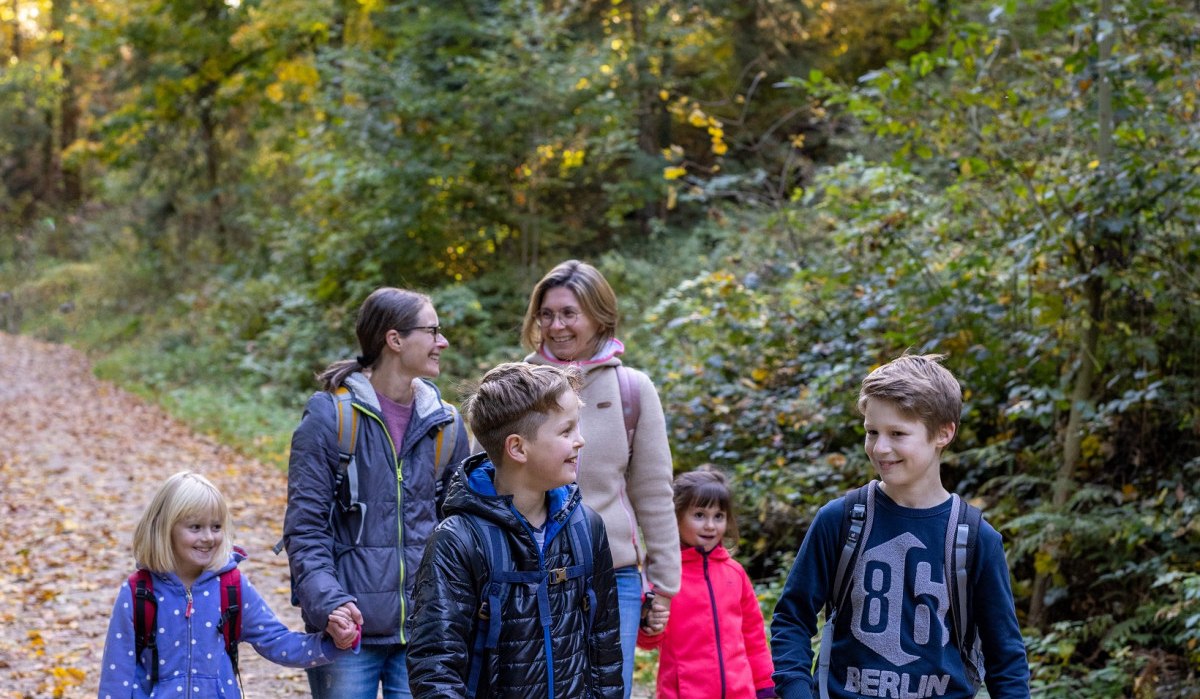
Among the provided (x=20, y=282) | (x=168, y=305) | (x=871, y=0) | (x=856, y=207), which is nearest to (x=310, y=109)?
(x=168, y=305)

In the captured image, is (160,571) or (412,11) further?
(412,11)

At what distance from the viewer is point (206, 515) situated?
3.70m

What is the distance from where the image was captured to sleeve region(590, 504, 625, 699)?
3.00m

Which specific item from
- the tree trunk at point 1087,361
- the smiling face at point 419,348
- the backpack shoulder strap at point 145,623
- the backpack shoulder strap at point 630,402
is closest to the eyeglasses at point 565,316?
the backpack shoulder strap at point 630,402

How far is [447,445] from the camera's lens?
3973 mm

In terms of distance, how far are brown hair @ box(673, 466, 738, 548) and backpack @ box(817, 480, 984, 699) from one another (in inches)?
48.2

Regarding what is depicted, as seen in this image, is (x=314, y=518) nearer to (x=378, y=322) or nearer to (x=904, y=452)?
(x=378, y=322)

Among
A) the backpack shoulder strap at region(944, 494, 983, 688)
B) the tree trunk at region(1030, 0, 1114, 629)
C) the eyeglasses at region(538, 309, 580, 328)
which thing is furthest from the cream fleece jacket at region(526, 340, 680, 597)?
the tree trunk at region(1030, 0, 1114, 629)

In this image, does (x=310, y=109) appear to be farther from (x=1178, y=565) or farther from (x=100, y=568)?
(x=1178, y=565)

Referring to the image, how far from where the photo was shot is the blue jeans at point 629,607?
151 inches

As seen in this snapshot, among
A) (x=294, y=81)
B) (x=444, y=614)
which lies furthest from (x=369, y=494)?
(x=294, y=81)

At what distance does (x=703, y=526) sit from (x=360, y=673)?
1382 mm

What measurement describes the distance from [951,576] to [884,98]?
489 centimetres

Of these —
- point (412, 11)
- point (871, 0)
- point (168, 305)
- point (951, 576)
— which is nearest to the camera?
point (951, 576)
